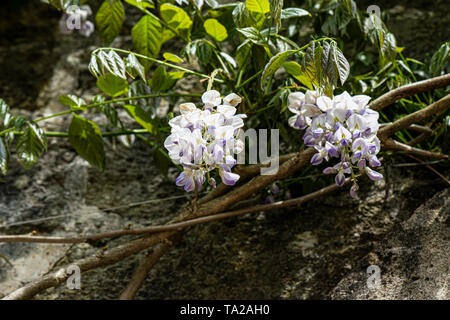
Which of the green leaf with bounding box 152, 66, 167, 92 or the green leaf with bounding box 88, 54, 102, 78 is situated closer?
the green leaf with bounding box 88, 54, 102, 78

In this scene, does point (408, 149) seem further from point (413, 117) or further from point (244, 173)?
point (244, 173)

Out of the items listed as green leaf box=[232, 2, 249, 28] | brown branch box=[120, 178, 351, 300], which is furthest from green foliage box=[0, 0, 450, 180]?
brown branch box=[120, 178, 351, 300]

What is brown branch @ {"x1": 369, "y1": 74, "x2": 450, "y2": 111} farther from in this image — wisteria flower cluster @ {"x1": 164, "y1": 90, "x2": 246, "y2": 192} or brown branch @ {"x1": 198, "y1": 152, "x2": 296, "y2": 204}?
wisteria flower cluster @ {"x1": 164, "y1": 90, "x2": 246, "y2": 192}

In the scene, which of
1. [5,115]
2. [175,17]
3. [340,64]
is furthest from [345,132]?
[5,115]

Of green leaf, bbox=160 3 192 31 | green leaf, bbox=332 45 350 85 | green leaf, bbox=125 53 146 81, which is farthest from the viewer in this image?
green leaf, bbox=160 3 192 31

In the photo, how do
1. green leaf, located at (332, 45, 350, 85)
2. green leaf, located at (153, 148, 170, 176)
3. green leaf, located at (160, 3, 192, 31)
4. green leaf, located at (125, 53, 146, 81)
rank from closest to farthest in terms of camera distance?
1. green leaf, located at (332, 45, 350, 85)
2. green leaf, located at (125, 53, 146, 81)
3. green leaf, located at (160, 3, 192, 31)
4. green leaf, located at (153, 148, 170, 176)

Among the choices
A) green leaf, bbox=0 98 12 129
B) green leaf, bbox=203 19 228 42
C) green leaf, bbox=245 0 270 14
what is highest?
green leaf, bbox=245 0 270 14

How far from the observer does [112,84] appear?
98 centimetres

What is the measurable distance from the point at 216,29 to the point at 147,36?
0.14 m

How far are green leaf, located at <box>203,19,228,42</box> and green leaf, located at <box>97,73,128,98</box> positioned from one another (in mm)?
197

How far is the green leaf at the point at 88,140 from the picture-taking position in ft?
3.39

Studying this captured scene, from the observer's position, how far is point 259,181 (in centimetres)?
98

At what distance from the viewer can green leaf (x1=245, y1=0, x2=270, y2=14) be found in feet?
2.78

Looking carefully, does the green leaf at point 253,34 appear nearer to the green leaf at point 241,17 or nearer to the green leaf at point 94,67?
the green leaf at point 241,17
